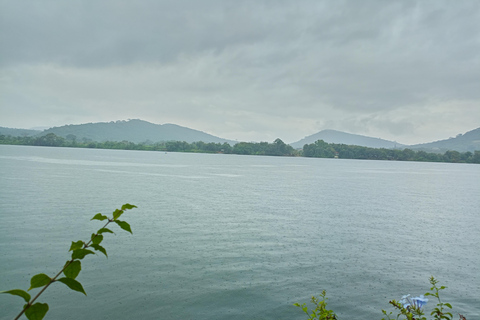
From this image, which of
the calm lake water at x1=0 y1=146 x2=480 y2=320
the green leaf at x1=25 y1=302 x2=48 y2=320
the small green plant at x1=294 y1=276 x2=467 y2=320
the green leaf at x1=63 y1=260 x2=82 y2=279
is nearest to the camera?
the green leaf at x1=25 y1=302 x2=48 y2=320

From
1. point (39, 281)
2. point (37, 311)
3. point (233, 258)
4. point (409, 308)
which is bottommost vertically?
point (233, 258)

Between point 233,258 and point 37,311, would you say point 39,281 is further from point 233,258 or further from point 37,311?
point 233,258

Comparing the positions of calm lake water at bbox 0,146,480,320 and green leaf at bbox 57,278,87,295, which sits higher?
green leaf at bbox 57,278,87,295

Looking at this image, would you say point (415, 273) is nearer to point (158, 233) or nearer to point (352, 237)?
point (352, 237)

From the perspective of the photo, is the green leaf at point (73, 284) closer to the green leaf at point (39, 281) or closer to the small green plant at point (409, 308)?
the green leaf at point (39, 281)

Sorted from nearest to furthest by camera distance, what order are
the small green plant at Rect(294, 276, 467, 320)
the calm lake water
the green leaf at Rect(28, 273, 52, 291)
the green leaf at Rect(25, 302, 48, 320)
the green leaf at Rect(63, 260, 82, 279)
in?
the green leaf at Rect(25, 302, 48, 320) → the green leaf at Rect(28, 273, 52, 291) → the green leaf at Rect(63, 260, 82, 279) → the small green plant at Rect(294, 276, 467, 320) → the calm lake water

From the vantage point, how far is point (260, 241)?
19328 mm

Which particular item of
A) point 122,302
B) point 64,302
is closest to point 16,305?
point 64,302

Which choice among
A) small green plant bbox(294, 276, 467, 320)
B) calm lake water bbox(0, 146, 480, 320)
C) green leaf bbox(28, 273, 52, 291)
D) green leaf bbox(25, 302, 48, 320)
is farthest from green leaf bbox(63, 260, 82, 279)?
calm lake water bbox(0, 146, 480, 320)

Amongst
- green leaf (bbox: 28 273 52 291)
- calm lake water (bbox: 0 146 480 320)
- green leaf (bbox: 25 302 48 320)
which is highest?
green leaf (bbox: 28 273 52 291)

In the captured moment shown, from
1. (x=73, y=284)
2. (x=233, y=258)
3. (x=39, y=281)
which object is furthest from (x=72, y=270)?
(x=233, y=258)

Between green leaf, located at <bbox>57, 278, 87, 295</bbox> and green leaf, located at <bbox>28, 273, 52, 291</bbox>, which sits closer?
green leaf, located at <bbox>57, 278, 87, 295</bbox>

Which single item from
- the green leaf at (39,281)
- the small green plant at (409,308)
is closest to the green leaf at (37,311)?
the green leaf at (39,281)

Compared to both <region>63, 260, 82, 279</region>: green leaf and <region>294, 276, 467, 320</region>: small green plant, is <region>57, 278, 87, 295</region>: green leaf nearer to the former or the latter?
<region>63, 260, 82, 279</region>: green leaf
